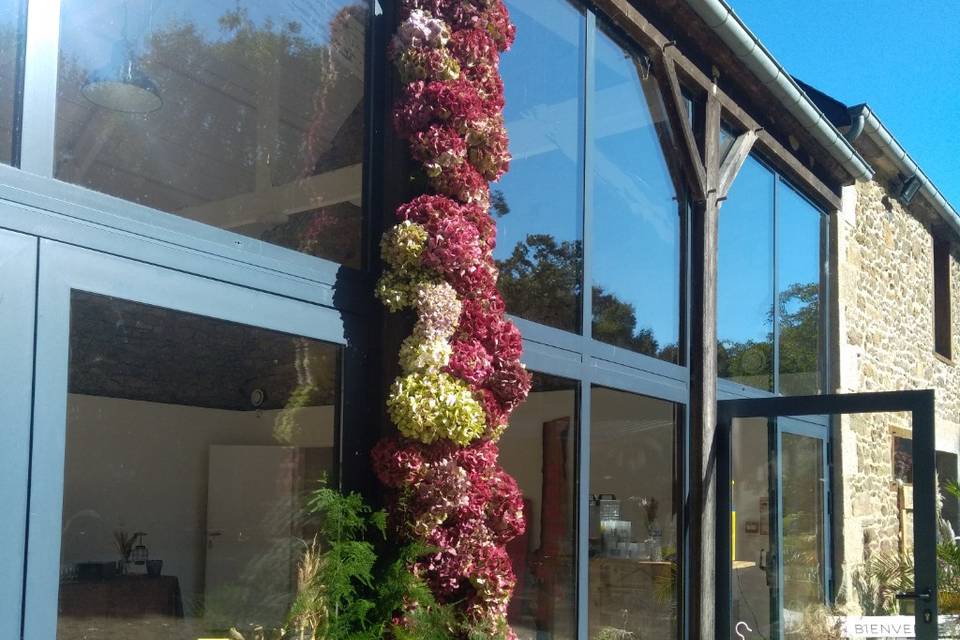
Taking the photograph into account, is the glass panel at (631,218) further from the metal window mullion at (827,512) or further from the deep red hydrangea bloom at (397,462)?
the metal window mullion at (827,512)

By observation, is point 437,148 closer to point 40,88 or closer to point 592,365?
point 40,88

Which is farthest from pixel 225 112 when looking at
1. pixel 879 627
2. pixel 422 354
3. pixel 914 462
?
pixel 879 627

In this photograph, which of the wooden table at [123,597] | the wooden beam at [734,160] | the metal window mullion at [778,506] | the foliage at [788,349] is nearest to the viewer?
the wooden table at [123,597]

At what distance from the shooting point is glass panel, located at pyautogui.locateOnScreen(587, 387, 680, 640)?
5.08 metres

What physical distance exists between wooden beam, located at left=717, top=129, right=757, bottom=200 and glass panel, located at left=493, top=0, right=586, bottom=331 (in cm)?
161

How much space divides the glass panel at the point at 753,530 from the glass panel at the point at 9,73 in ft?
15.7

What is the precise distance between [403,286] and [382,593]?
1.14m

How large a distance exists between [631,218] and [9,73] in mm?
3725

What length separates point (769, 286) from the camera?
7270mm

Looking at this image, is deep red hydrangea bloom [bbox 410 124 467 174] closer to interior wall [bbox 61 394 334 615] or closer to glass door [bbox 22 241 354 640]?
glass door [bbox 22 241 354 640]

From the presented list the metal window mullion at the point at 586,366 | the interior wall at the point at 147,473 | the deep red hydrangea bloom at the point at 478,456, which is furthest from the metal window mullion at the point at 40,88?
the metal window mullion at the point at 586,366

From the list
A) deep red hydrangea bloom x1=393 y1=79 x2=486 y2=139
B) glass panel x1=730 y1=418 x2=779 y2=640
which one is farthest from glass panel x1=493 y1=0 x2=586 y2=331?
glass panel x1=730 y1=418 x2=779 y2=640

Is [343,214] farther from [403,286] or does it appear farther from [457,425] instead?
[457,425]

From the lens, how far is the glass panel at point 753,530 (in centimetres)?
625
